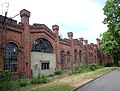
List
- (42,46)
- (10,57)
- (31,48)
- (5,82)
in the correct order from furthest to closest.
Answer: (42,46)
(31,48)
(10,57)
(5,82)

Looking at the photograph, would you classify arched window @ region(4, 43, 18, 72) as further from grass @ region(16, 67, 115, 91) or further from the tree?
the tree

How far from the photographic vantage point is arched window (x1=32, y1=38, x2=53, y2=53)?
23.4 meters

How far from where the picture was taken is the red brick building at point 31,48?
62.2 feet

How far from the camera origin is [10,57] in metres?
19.5

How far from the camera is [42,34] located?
968 inches

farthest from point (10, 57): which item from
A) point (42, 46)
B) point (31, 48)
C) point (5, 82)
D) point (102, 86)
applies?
point (102, 86)

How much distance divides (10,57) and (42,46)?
6.21 meters

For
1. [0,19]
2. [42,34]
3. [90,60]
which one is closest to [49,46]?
[42,34]

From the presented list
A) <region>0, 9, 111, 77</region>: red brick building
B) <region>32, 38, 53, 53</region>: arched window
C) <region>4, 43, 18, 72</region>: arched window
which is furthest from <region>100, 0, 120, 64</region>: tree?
<region>4, 43, 18, 72</region>: arched window

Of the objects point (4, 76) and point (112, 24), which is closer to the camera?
point (4, 76)

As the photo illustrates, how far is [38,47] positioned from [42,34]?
180 cm

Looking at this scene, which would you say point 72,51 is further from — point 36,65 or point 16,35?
point 16,35

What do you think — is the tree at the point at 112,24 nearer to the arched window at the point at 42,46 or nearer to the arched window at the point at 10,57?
the arched window at the point at 42,46

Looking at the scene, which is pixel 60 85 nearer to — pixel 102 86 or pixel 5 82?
pixel 102 86
